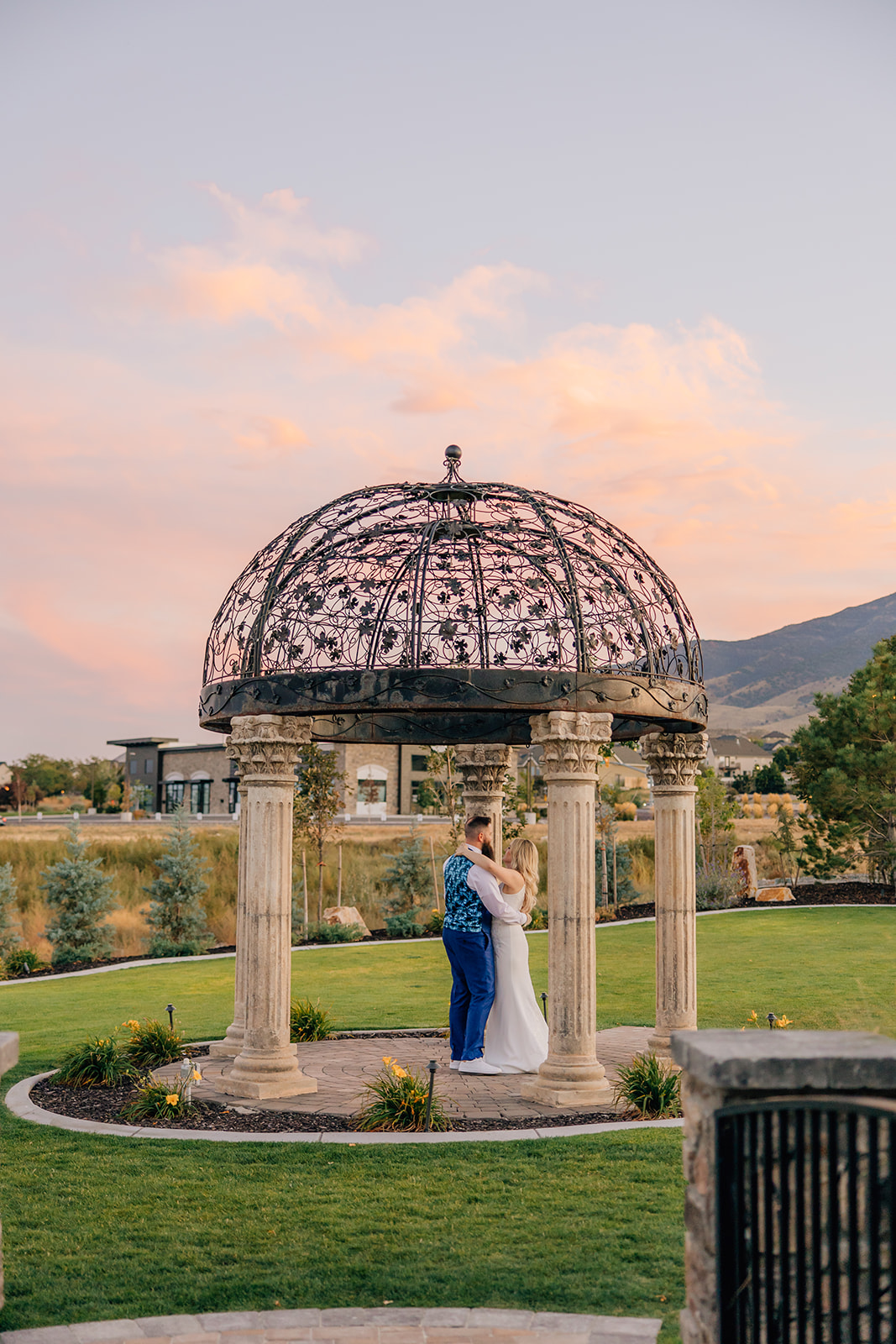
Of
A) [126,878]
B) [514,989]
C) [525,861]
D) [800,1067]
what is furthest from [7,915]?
[800,1067]

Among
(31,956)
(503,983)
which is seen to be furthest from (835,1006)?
(31,956)

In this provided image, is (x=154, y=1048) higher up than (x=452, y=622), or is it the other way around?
(x=452, y=622)

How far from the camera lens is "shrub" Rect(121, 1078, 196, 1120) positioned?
1040 centimetres

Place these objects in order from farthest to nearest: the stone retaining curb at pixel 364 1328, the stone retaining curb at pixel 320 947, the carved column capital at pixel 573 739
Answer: the stone retaining curb at pixel 320 947, the carved column capital at pixel 573 739, the stone retaining curb at pixel 364 1328

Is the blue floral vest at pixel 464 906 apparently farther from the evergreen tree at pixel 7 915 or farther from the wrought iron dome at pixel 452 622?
the evergreen tree at pixel 7 915

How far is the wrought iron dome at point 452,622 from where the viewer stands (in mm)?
10617

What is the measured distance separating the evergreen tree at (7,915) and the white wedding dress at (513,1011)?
58.2 ft

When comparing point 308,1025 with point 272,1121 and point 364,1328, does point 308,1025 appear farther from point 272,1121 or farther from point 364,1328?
point 364,1328

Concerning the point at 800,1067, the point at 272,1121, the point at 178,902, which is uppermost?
the point at 800,1067

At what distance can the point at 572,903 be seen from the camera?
35.4 ft

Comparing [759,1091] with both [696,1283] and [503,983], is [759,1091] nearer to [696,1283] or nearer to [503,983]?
[696,1283]

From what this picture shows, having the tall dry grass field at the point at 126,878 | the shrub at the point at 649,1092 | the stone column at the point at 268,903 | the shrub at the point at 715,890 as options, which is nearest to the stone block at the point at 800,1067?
the shrub at the point at 649,1092

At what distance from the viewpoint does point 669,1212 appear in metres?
7.77

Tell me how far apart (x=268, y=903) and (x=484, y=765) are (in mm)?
4074
